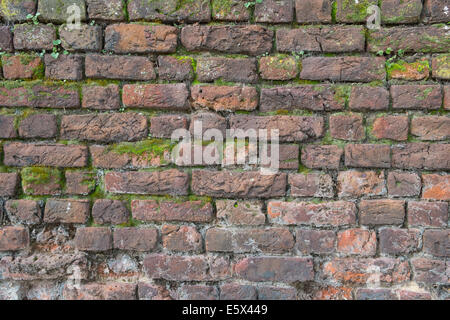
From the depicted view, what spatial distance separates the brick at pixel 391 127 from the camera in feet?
3.90

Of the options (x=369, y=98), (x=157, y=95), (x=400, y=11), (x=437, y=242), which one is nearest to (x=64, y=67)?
(x=157, y=95)

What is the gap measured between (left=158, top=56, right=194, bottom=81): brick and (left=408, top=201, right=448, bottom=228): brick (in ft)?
3.17

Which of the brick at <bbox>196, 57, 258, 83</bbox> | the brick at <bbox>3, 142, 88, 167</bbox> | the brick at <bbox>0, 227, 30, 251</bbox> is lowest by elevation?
the brick at <bbox>0, 227, 30, 251</bbox>

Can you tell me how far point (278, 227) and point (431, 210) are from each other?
0.56 m

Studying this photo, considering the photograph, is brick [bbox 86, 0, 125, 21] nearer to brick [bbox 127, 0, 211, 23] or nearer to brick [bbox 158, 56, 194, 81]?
brick [bbox 127, 0, 211, 23]

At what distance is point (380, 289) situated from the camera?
123 cm

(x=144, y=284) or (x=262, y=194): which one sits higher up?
(x=262, y=194)

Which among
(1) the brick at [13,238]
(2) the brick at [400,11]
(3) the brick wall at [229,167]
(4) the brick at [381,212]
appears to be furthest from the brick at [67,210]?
(2) the brick at [400,11]

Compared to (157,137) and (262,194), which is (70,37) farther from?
(262,194)

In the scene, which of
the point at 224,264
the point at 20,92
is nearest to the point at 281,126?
the point at 224,264

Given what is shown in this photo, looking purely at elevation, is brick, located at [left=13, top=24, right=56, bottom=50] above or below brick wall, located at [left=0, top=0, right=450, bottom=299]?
above

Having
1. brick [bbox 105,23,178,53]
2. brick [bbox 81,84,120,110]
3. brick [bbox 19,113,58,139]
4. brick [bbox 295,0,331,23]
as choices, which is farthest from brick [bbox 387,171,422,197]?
brick [bbox 19,113,58,139]

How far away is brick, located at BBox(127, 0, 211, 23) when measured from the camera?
1199mm
